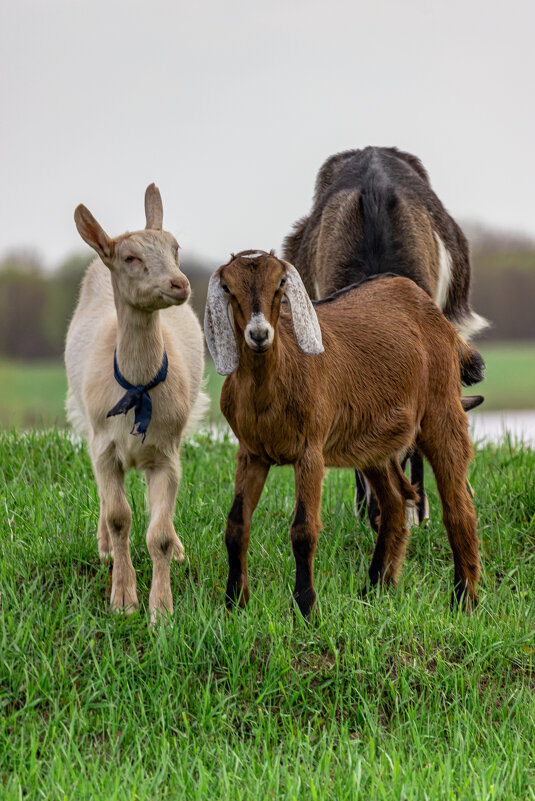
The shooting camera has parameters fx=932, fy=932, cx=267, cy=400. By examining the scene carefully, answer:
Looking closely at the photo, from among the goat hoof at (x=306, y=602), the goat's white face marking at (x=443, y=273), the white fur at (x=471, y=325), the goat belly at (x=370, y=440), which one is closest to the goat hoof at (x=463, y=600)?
the goat belly at (x=370, y=440)

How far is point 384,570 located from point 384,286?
1.52 meters

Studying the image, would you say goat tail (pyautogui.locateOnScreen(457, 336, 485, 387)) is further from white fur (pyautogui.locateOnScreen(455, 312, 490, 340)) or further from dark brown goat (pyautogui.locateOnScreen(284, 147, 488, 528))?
white fur (pyautogui.locateOnScreen(455, 312, 490, 340))

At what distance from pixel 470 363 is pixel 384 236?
1.22 metres

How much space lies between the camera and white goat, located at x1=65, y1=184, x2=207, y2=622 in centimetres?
402

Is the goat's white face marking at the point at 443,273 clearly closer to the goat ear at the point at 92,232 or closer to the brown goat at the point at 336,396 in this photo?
the brown goat at the point at 336,396

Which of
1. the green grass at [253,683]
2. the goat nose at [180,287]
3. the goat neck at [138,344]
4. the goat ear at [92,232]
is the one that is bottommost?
the green grass at [253,683]

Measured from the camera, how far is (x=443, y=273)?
6633mm

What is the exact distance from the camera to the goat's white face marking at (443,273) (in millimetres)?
6516

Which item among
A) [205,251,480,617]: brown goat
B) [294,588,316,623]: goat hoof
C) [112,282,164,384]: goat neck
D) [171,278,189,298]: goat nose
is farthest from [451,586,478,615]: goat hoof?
[171,278,189,298]: goat nose

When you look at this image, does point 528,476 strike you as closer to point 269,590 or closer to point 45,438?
point 269,590

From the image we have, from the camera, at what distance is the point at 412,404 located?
4703 mm

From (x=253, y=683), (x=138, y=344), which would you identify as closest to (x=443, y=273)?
(x=138, y=344)

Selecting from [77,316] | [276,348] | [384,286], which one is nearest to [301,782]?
[276,348]

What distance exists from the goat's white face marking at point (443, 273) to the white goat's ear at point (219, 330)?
9.49 feet
